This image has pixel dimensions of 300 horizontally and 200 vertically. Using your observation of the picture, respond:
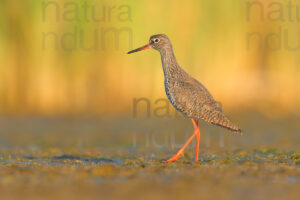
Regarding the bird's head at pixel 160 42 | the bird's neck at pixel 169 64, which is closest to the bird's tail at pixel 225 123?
the bird's neck at pixel 169 64

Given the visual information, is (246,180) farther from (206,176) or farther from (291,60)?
(291,60)

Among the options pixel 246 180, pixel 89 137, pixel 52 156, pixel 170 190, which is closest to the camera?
pixel 170 190

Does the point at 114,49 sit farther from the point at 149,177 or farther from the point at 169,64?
the point at 149,177

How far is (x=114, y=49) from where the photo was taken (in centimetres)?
1369

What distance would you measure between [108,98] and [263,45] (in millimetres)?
4354

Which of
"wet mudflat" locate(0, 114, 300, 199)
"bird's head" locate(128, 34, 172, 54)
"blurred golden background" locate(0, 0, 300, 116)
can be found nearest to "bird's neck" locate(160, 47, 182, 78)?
"bird's head" locate(128, 34, 172, 54)

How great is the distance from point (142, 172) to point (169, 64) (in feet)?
8.38

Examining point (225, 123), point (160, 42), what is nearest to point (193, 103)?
point (225, 123)

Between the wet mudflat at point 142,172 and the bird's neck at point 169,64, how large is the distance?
4.22 ft

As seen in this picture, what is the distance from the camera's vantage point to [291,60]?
14.4 m

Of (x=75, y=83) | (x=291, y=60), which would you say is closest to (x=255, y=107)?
(x=291, y=60)

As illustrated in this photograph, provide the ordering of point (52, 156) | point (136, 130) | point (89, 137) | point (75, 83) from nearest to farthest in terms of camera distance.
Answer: point (52, 156)
point (89, 137)
point (136, 130)
point (75, 83)

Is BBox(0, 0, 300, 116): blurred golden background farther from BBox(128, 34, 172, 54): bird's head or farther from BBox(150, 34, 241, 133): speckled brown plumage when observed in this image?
BBox(150, 34, 241, 133): speckled brown plumage

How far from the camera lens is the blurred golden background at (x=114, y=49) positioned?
1341 cm
